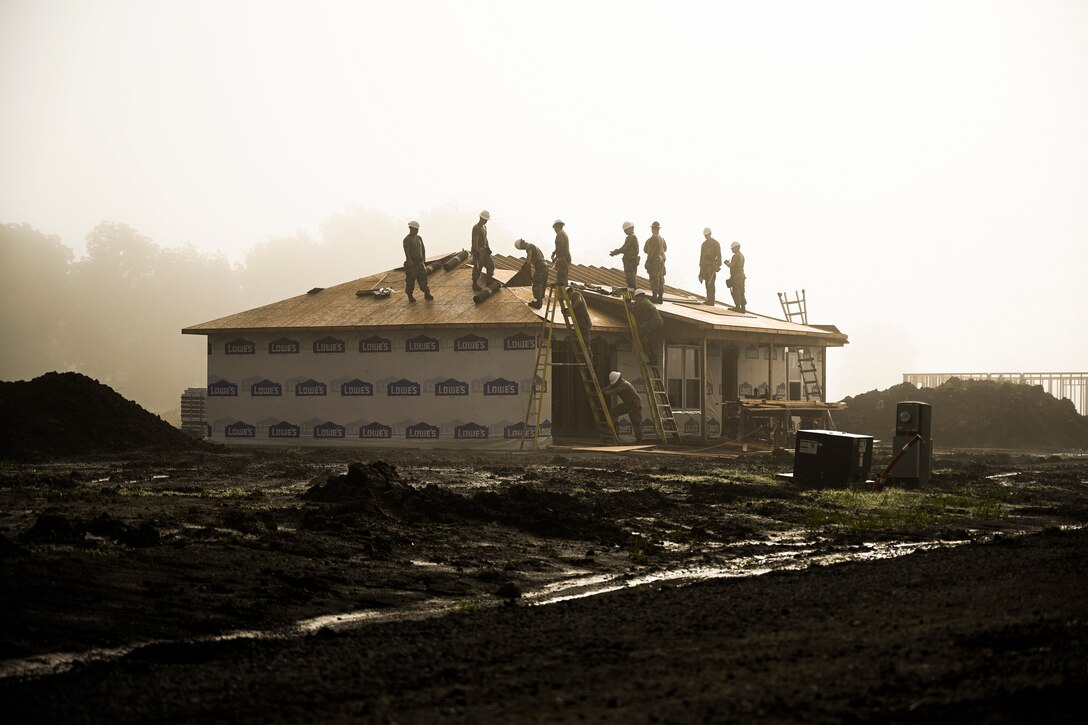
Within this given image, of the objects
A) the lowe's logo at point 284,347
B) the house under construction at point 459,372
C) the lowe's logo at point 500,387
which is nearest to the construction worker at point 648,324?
the house under construction at point 459,372

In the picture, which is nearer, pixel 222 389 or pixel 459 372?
pixel 459 372

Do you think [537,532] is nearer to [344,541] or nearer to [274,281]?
[344,541]

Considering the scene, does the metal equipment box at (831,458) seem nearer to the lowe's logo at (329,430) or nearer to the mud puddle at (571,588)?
the mud puddle at (571,588)

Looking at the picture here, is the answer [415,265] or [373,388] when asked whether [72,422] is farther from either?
[415,265]

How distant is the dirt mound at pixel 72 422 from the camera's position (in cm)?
2348

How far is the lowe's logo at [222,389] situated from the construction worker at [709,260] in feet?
43.4

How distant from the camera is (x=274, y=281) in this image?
98.2 m

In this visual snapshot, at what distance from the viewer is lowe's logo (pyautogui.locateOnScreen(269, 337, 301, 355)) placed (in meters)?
29.1

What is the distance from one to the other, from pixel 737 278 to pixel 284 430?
1434cm

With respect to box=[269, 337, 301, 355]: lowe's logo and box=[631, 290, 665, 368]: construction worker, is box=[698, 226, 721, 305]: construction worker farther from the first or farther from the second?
box=[269, 337, 301, 355]: lowe's logo

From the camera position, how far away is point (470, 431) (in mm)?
27234

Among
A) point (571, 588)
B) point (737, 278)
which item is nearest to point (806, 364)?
point (737, 278)

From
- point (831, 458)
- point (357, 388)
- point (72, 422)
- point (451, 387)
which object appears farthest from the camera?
point (357, 388)

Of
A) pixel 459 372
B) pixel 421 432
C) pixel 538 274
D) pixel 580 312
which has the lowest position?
pixel 421 432
